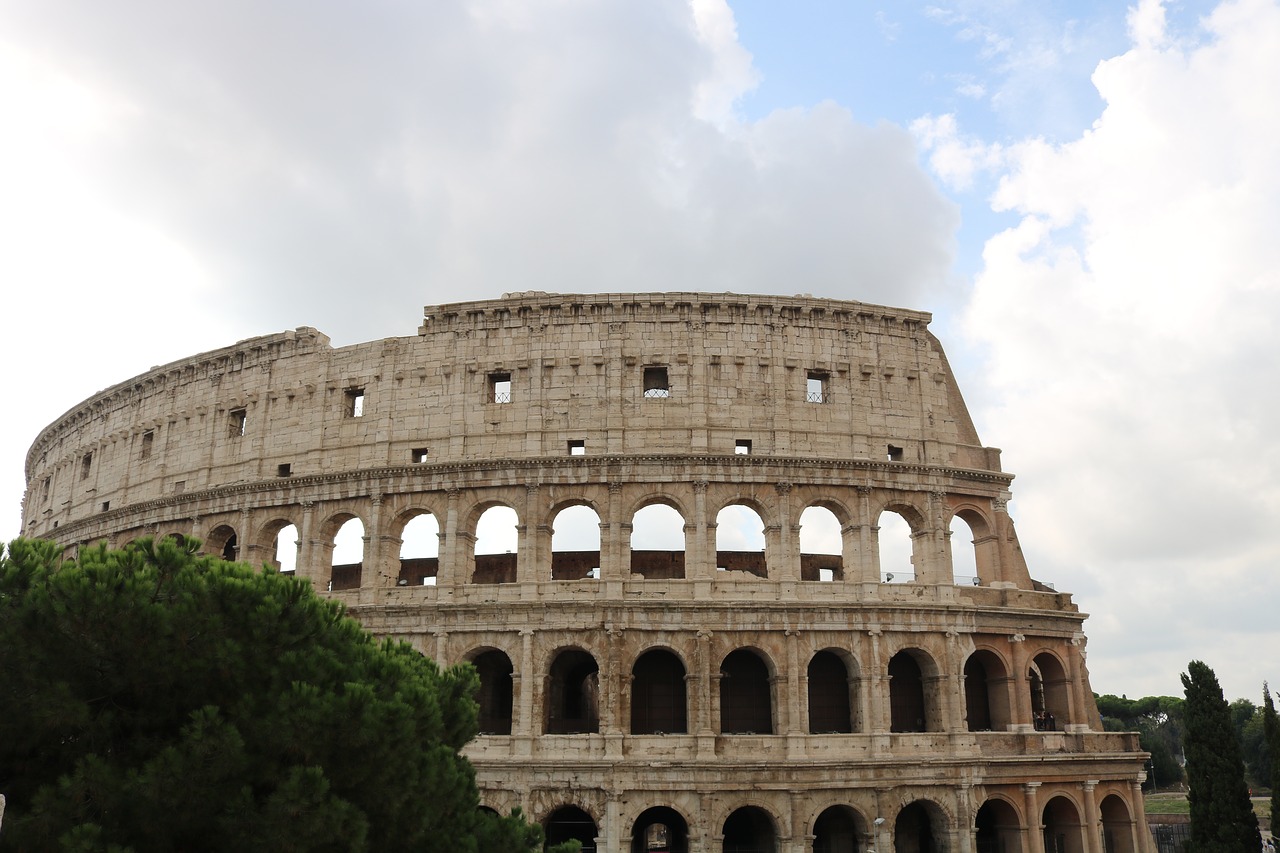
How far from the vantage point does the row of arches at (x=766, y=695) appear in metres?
25.7

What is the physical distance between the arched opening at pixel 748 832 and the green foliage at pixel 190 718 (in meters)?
15.4

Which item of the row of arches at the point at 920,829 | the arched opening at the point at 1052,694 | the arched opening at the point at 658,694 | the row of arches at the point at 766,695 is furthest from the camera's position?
the arched opening at the point at 1052,694

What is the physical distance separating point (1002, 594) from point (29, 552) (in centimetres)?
2453

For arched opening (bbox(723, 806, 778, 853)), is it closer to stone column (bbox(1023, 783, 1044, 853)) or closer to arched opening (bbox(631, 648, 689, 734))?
arched opening (bbox(631, 648, 689, 734))

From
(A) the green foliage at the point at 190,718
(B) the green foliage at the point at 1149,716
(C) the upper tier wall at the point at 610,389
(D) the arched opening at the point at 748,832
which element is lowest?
(D) the arched opening at the point at 748,832

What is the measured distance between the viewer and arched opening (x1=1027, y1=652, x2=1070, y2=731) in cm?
2831

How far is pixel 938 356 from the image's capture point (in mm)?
29891

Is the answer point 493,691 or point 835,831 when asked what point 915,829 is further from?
point 493,691

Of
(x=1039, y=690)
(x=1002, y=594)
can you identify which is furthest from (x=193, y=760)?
(x=1039, y=690)

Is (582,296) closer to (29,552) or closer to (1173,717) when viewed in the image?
(29,552)

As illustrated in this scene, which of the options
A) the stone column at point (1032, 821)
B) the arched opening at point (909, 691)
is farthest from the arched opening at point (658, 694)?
the stone column at point (1032, 821)

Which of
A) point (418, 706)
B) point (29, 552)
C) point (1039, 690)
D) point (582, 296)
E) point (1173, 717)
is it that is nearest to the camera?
point (29, 552)

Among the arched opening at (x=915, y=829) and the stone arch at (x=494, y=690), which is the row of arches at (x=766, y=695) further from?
the arched opening at (x=915, y=829)

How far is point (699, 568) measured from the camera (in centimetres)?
2623
